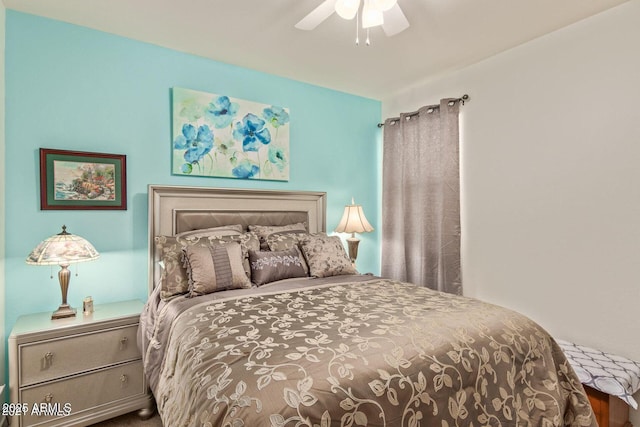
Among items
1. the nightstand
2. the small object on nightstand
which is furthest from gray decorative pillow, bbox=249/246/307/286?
the small object on nightstand

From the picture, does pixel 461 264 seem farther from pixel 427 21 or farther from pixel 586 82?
pixel 427 21

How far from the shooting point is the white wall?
6.90 ft

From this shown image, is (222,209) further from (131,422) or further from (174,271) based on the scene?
(131,422)

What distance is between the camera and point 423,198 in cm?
328

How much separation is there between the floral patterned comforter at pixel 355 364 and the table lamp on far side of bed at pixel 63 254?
0.59 meters

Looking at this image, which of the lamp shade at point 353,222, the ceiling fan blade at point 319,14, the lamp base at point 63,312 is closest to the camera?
the ceiling fan blade at point 319,14

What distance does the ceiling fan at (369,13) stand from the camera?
1647mm

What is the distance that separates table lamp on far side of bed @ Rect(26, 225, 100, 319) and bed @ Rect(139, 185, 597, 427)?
0.44 m

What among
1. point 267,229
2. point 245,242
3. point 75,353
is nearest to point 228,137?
point 267,229

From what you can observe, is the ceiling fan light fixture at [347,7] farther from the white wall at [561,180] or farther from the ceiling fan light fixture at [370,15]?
the white wall at [561,180]

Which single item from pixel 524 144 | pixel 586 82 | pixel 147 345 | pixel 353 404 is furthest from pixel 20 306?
pixel 586 82

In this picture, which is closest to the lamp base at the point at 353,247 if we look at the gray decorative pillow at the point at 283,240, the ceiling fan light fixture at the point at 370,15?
the gray decorative pillow at the point at 283,240

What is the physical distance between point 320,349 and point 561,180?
2.23 meters

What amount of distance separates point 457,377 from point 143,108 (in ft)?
8.74
